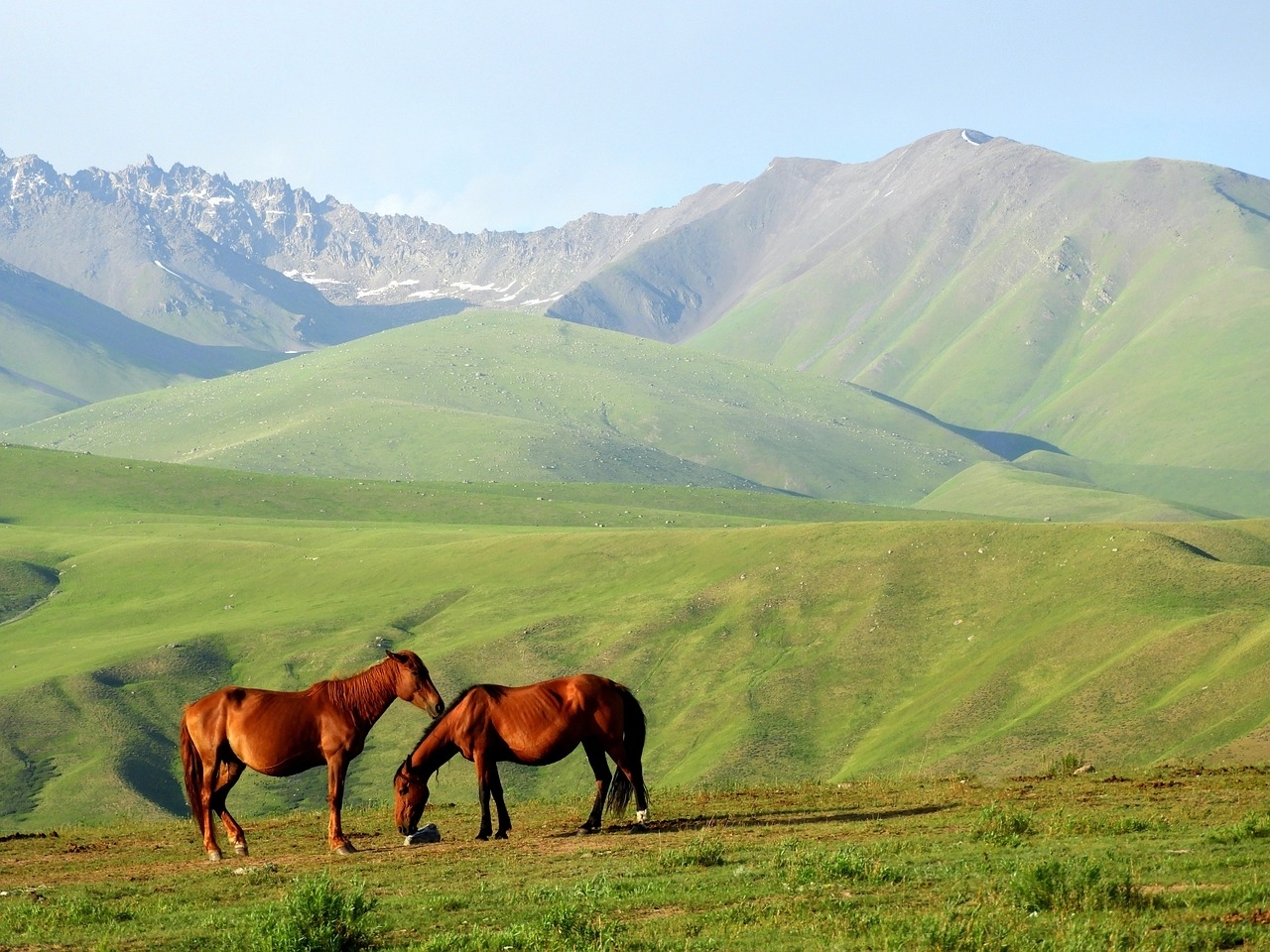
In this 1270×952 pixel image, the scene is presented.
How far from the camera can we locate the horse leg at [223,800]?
22152mm

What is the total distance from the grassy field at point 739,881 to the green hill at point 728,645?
71.1 feet

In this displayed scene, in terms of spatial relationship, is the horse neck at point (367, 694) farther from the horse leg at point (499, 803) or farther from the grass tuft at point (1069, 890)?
the grass tuft at point (1069, 890)

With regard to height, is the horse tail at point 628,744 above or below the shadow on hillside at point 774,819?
above

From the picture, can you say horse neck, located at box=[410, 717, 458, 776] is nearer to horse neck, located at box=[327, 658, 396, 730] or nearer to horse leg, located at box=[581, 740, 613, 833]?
horse neck, located at box=[327, 658, 396, 730]

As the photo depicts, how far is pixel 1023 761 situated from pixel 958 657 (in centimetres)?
1767

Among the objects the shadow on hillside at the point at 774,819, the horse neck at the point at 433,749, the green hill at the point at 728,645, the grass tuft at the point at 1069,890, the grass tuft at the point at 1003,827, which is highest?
the grass tuft at the point at 1069,890

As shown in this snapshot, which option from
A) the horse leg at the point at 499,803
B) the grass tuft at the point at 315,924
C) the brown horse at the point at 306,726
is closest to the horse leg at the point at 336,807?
the brown horse at the point at 306,726

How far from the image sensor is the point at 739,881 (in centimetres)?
1675

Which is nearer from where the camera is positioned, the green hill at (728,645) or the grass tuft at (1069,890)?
the grass tuft at (1069,890)

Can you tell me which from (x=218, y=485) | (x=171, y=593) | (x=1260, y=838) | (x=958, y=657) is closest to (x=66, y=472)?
(x=218, y=485)

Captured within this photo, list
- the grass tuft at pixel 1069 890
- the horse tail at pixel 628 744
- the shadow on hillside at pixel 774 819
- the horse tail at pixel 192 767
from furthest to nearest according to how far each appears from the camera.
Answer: the horse tail at pixel 628 744, the horse tail at pixel 192 767, the shadow on hillside at pixel 774 819, the grass tuft at pixel 1069 890

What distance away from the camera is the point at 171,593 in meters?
115

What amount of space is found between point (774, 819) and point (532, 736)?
4085 mm

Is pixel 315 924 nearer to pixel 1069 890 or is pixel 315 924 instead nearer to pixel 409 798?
pixel 1069 890
